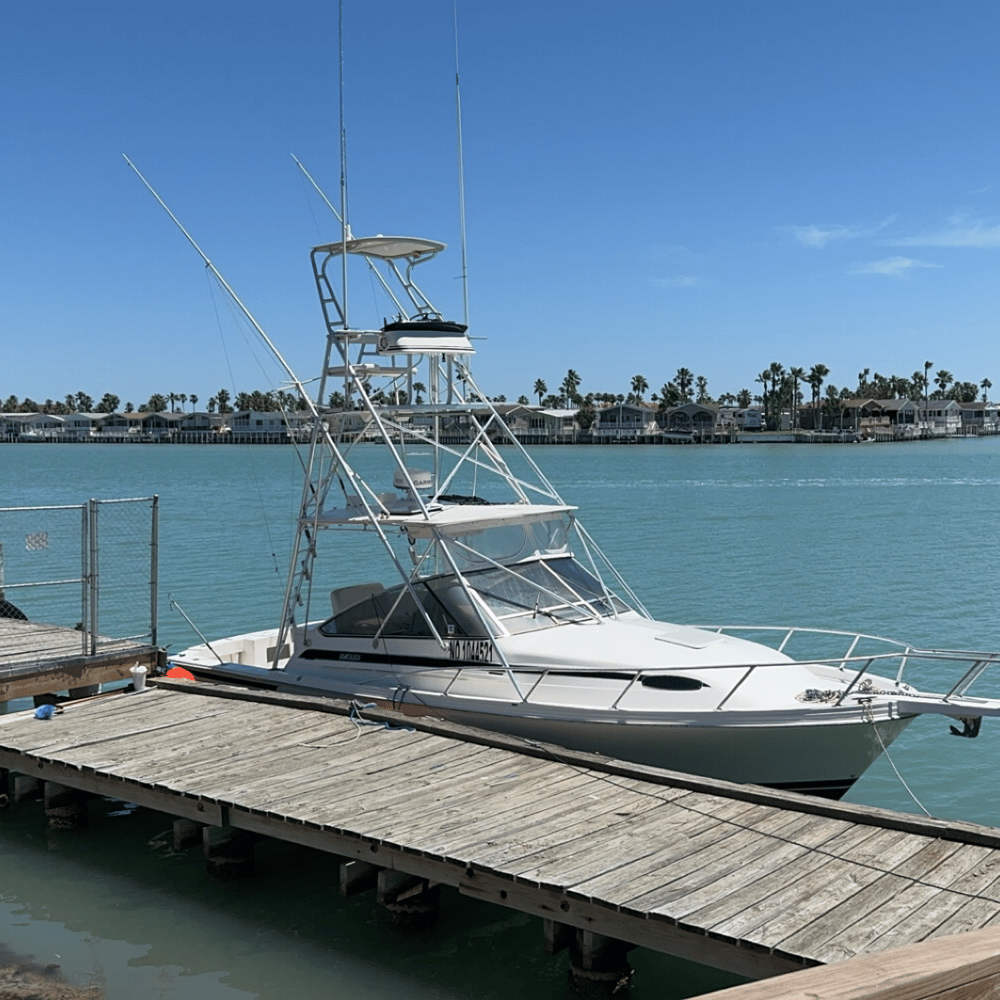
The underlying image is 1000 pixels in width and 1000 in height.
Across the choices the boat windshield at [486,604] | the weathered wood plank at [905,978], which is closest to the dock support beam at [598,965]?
the boat windshield at [486,604]

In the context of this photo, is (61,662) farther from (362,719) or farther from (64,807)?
(362,719)

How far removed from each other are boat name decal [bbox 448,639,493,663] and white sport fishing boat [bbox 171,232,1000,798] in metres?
0.01

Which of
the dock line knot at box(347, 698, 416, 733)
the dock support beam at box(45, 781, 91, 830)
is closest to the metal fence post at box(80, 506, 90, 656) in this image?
the dock support beam at box(45, 781, 91, 830)

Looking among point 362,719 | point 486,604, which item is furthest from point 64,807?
point 486,604

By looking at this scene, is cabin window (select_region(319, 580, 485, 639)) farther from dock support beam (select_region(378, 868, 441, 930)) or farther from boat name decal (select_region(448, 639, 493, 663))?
dock support beam (select_region(378, 868, 441, 930))

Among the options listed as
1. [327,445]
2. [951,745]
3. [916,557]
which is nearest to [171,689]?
[327,445]

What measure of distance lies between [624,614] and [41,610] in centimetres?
1799

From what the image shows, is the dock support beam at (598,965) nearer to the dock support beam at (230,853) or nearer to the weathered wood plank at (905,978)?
the dock support beam at (230,853)

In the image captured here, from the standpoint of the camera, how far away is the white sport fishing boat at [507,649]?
1063cm

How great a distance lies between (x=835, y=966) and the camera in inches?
73.7

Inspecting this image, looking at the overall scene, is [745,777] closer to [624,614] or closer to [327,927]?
[624,614]

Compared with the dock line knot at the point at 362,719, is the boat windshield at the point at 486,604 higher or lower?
higher

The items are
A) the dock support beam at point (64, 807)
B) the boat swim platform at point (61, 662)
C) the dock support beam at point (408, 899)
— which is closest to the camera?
the dock support beam at point (408, 899)

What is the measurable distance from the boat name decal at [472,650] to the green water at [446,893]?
2.61 metres
